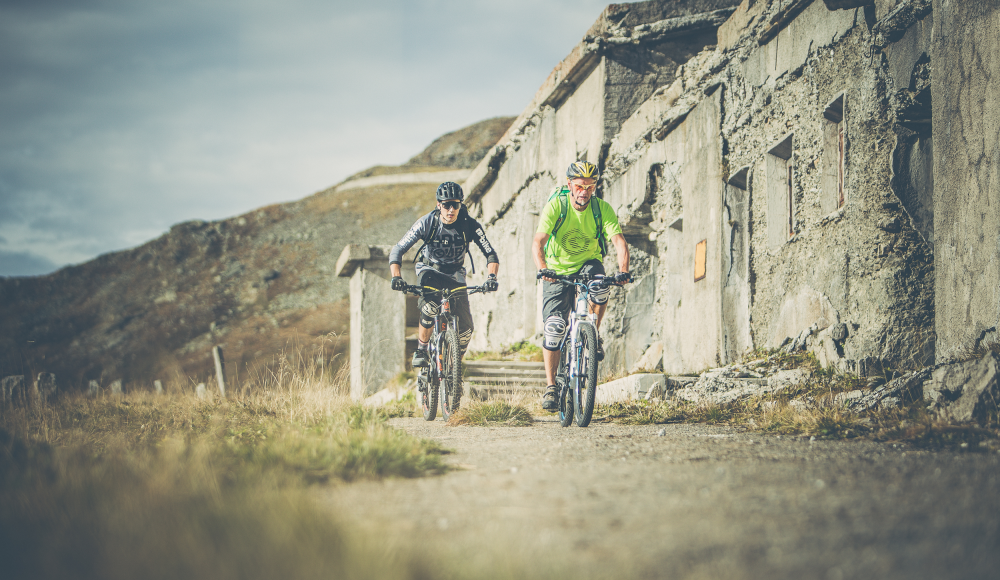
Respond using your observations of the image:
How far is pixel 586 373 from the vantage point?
544cm

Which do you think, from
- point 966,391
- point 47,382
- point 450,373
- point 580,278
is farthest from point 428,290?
point 47,382

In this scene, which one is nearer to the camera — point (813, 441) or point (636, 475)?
point (636, 475)

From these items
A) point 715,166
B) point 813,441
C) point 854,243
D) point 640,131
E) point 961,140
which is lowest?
point 813,441

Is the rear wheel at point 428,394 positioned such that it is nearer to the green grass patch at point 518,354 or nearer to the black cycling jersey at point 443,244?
the black cycling jersey at point 443,244

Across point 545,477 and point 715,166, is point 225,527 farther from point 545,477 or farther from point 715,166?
point 715,166

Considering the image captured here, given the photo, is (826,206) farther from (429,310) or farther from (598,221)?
(429,310)

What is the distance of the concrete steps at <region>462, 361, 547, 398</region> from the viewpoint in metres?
9.29

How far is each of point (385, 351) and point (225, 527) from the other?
892cm

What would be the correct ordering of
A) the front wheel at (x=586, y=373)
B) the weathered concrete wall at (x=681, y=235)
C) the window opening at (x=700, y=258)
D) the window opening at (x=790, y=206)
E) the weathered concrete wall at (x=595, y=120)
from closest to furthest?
the front wheel at (x=586, y=373) → the window opening at (x=790, y=206) → the weathered concrete wall at (x=681, y=235) → the window opening at (x=700, y=258) → the weathered concrete wall at (x=595, y=120)

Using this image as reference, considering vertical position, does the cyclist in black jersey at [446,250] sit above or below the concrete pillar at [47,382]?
above

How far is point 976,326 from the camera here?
185 inches

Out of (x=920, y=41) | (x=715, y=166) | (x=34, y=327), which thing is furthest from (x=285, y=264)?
(x=920, y=41)

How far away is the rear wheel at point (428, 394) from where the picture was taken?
6.91 m

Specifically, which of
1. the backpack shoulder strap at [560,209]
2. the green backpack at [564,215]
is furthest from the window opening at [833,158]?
the backpack shoulder strap at [560,209]
